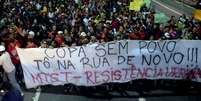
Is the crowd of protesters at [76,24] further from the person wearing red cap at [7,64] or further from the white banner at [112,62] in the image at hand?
the person wearing red cap at [7,64]

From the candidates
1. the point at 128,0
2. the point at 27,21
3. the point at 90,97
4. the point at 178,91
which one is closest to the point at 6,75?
the point at 90,97

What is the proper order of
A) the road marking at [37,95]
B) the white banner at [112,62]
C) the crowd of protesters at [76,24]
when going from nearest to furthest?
the road marking at [37,95], the white banner at [112,62], the crowd of protesters at [76,24]

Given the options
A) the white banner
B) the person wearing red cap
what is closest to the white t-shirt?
the person wearing red cap

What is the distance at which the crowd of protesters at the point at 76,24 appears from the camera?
1816 centimetres

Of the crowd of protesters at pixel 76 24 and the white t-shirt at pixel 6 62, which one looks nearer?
the white t-shirt at pixel 6 62

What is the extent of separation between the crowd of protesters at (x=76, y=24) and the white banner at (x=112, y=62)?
0.76 metres

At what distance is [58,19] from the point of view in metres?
23.3

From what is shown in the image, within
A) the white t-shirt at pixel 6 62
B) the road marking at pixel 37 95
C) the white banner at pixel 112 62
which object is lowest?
the road marking at pixel 37 95

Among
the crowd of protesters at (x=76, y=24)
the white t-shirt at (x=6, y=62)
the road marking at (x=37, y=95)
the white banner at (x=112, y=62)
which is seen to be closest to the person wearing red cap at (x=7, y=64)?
the white t-shirt at (x=6, y=62)

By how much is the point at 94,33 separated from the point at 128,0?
9.25 meters

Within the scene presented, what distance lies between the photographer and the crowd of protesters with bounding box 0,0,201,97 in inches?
715

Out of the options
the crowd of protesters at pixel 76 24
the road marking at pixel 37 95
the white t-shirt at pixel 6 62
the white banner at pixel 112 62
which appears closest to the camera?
the white t-shirt at pixel 6 62

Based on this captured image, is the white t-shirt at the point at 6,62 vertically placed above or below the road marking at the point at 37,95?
above

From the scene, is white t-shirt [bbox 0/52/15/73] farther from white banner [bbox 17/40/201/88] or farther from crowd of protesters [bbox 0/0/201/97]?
crowd of protesters [bbox 0/0/201/97]
